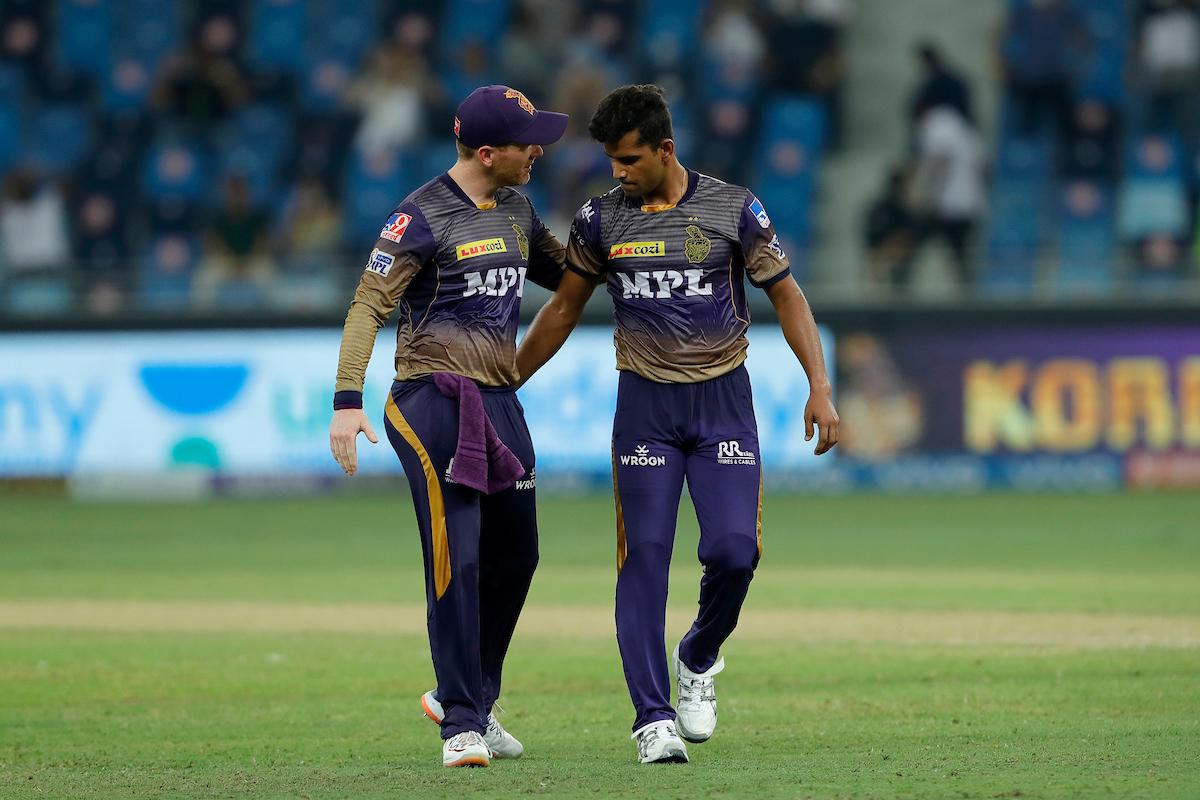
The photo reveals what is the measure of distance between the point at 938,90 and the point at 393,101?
6822 mm

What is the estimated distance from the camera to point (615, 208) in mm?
7418

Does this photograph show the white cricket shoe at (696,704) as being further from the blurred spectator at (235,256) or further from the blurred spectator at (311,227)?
the blurred spectator at (311,227)

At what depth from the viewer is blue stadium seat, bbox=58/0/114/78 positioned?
26.5 m

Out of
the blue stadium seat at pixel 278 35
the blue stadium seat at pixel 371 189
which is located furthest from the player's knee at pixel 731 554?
the blue stadium seat at pixel 278 35

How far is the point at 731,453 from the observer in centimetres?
720

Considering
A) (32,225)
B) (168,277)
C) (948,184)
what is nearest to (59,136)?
(32,225)

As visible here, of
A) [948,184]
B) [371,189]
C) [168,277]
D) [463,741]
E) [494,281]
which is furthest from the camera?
[371,189]

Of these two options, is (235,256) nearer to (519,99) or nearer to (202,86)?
(202,86)

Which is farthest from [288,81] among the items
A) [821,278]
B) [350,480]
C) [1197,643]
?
[1197,643]

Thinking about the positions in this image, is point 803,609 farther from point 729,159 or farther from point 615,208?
point 729,159

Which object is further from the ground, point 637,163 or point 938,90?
point 938,90

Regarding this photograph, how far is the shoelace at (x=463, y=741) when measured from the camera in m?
6.89

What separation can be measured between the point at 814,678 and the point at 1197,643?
7.46 ft

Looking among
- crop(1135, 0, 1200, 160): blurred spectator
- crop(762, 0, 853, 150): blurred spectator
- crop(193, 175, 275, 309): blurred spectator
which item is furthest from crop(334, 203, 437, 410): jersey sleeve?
crop(1135, 0, 1200, 160): blurred spectator
